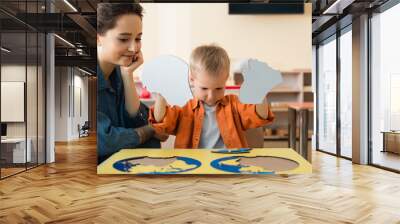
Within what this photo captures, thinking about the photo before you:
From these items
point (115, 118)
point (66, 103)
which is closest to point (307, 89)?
point (115, 118)

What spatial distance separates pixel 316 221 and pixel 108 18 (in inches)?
138

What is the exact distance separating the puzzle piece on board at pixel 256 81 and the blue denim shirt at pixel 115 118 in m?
1.34

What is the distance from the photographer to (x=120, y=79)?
4.98m

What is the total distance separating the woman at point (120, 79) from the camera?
16.3ft

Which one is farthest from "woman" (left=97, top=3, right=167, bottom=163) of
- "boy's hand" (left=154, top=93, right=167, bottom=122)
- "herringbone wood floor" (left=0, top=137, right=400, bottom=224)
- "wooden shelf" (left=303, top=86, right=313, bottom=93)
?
"wooden shelf" (left=303, top=86, right=313, bottom=93)

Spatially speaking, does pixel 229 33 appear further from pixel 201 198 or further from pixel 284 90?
pixel 201 198

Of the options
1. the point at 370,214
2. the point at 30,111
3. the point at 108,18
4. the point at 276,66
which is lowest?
the point at 370,214

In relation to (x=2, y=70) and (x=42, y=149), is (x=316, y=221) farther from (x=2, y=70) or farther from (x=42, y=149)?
(x=42, y=149)

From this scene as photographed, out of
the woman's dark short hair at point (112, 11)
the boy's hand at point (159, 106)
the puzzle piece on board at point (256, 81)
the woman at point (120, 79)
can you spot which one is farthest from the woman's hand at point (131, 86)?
the puzzle piece on board at point (256, 81)

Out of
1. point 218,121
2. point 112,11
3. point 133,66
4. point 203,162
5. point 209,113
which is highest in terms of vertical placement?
point 112,11

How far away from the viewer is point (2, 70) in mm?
5562

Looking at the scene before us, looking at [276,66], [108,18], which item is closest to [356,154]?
[276,66]

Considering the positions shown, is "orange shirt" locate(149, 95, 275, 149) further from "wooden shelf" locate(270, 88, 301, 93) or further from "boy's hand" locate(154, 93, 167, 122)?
"wooden shelf" locate(270, 88, 301, 93)

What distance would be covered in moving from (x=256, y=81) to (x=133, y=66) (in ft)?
5.34
